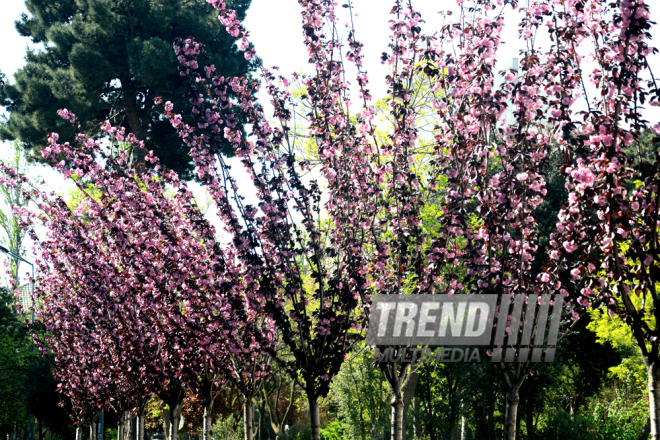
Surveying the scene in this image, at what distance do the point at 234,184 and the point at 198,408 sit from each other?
1838 cm

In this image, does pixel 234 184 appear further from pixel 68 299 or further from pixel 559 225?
pixel 68 299

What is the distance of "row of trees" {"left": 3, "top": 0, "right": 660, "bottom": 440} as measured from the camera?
538 centimetres

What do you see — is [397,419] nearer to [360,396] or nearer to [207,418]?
[207,418]

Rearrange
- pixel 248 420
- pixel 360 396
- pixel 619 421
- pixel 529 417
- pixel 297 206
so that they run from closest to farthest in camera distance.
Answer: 1. pixel 297 206
2. pixel 248 420
3. pixel 529 417
4. pixel 619 421
5. pixel 360 396

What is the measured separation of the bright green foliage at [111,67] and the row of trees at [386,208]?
9845 millimetres

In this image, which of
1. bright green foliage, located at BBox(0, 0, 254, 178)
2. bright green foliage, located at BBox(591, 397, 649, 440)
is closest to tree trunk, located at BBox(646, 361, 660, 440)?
bright green foliage, located at BBox(591, 397, 649, 440)

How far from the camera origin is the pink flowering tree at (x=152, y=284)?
9.46 meters

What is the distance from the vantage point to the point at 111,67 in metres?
21.1

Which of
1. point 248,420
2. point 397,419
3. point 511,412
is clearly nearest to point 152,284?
point 248,420

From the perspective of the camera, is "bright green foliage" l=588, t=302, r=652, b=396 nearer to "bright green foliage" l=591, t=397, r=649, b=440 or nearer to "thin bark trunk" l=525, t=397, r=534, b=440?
"bright green foliage" l=591, t=397, r=649, b=440

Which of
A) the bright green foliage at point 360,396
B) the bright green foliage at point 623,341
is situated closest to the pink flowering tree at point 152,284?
the bright green foliage at point 623,341

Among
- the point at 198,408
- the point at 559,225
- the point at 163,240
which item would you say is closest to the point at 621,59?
the point at 559,225

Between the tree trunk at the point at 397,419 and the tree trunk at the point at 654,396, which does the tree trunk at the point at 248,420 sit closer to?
the tree trunk at the point at 397,419

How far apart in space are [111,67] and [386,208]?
52.2 ft
